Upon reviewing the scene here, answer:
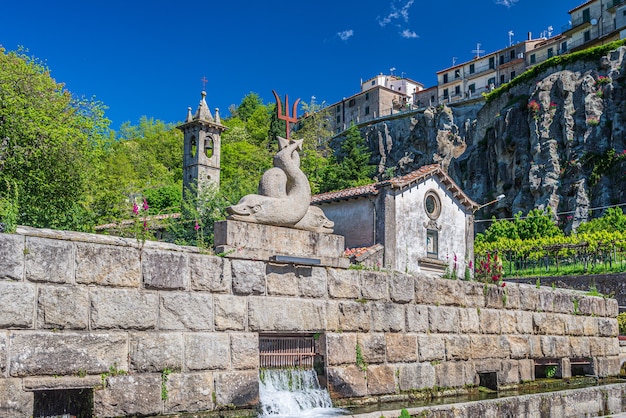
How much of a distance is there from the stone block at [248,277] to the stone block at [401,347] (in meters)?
2.48

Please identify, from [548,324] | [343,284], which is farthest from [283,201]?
[548,324]

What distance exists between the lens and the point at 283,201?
342 inches

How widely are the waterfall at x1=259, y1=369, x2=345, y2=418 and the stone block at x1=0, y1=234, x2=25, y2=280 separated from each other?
3271 millimetres

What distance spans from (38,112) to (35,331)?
1847cm

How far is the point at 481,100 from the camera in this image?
229 feet

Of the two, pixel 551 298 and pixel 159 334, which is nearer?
pixel 159 334

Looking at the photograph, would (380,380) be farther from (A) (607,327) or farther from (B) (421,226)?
(B) (421,226)

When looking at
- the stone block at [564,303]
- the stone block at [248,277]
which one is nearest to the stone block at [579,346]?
the stone block at [564,303]

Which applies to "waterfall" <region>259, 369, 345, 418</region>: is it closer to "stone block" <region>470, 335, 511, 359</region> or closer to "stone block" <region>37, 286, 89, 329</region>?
"stone block" <region>37, 286, 89, 329</region>

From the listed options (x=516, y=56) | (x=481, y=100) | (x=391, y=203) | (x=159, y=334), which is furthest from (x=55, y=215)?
(x=516, y=56)

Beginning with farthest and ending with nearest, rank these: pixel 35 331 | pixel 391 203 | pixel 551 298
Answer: pixel 391 203 < pixel 551 298 < pixel 35 331

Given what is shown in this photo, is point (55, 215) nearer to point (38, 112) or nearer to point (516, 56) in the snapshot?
point (38, 112)

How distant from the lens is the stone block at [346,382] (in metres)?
8.52

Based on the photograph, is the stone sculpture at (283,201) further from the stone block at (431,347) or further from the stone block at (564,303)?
the stone block at (564,303)
